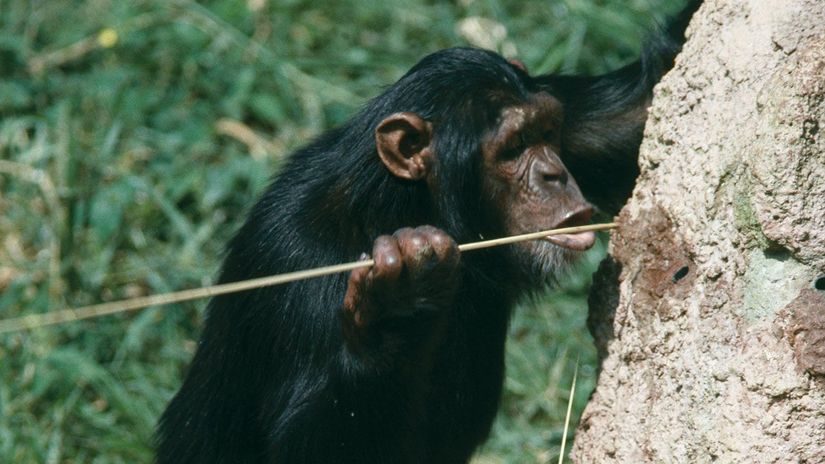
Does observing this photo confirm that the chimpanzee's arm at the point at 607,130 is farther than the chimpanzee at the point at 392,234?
Yes

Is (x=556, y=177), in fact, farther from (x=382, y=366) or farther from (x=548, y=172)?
(x=382, y=366)

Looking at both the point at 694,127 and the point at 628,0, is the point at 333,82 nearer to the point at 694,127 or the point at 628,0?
the point at 628,0

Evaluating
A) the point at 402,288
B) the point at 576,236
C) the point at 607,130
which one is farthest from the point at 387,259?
the point at 607,130

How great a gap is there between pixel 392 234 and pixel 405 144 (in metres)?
0.51

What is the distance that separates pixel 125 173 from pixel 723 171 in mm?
4396

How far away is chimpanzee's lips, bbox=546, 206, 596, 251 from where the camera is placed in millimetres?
3645

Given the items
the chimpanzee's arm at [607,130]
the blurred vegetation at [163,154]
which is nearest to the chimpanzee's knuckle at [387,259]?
the chimpanzee's arm at [607,130]

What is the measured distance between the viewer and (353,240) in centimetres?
399

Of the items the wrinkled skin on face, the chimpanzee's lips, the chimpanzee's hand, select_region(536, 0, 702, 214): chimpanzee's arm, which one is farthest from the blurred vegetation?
the chimpanzee's hand

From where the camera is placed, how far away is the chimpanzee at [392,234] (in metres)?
3.69

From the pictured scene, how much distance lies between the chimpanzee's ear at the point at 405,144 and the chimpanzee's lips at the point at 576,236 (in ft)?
1.65

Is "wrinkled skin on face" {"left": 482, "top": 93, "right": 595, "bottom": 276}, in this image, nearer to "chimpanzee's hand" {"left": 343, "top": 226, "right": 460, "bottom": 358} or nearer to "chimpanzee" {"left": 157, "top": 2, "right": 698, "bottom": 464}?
"chimpanzee" {"left": 157, "top": 2, "right": 698, "bottom": 464}

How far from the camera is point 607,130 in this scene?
169 inches

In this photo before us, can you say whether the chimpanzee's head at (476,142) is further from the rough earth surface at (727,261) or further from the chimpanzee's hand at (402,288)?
the chimpanzee's hand at (402,288)
